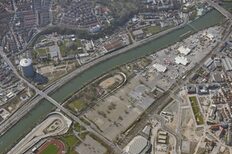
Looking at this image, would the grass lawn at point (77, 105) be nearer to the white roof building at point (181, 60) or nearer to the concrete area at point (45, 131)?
the concrete area at point (45, 131)

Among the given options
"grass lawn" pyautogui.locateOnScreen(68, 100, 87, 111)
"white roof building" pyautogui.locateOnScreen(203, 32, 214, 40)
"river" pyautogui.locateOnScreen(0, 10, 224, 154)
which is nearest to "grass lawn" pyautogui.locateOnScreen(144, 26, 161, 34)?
"river" pyautogui.locateOnScreen(0, 10, 224, 154)

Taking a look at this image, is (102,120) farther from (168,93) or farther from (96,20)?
(96,20)

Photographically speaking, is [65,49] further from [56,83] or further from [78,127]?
[78,127]

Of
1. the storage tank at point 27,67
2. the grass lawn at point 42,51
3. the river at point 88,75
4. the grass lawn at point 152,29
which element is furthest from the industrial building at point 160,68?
the storage tank at point 27,67

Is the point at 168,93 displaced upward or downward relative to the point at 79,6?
downward

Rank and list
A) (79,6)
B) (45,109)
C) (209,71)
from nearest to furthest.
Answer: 1. (45,109)
2. (209,71)
3. (79,6)

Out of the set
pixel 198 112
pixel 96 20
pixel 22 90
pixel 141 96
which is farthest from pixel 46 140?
Answer: pixel 96 20

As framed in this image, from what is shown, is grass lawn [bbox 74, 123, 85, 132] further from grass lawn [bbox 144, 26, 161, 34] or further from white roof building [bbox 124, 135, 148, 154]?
grass lawn [bbox 144, 26, 161, 34]
